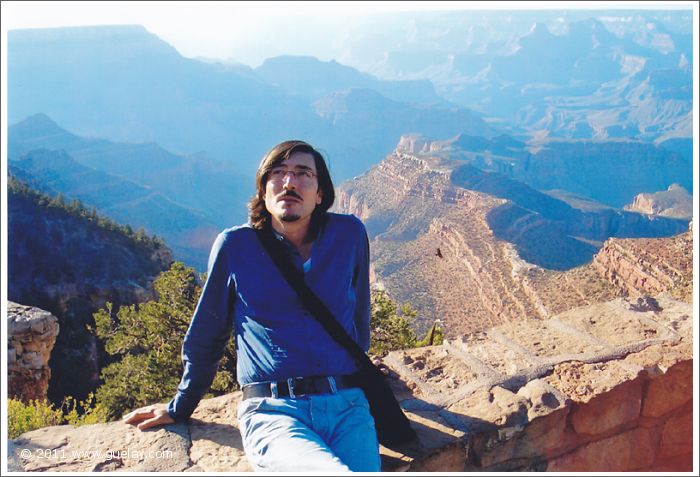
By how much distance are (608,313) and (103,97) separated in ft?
597

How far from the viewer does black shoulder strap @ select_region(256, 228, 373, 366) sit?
2.54m

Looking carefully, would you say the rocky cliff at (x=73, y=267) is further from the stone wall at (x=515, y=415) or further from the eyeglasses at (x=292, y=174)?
the eyeglasses at (x=292, y=174)

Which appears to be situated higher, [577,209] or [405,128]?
[405,128]

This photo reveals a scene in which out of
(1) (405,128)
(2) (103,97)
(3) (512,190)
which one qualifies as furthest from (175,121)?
(3) (512,190)

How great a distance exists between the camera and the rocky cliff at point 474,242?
29.0m

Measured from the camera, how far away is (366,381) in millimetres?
2617

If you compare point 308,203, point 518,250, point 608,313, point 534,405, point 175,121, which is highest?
point 175,121

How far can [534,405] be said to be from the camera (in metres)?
2.79

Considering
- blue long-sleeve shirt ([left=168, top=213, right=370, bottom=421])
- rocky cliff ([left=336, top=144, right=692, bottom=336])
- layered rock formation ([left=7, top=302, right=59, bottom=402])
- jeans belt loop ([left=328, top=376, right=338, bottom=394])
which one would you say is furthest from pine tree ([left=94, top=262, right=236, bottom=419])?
rocky cliff ([left=336, top=144, right=692, bottom=336])

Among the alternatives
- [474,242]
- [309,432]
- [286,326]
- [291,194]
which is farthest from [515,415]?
[474,242]

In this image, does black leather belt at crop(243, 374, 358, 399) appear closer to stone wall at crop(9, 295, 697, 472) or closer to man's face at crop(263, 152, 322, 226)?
stone wall at crop(9, 295, 697, 472)

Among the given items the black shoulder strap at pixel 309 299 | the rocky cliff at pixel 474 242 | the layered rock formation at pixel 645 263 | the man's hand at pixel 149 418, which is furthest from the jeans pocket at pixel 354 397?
the rocky cliff at pixel 474 242

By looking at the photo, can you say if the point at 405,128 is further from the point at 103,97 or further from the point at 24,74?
the point at 24,74

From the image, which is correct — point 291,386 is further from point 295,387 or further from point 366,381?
point 366,381
